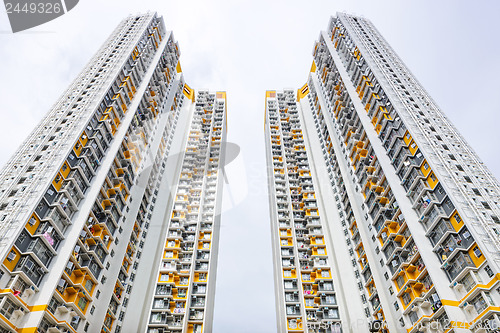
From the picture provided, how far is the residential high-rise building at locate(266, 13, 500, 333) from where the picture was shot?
92.7 feet

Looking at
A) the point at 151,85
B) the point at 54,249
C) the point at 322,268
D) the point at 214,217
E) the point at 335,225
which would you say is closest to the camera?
the point at 54,249

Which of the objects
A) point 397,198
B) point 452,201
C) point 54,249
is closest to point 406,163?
point 397,198

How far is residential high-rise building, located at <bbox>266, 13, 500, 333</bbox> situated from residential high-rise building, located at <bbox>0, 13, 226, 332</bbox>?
11.3 metres

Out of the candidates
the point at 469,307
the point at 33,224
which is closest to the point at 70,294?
the point at 33,224

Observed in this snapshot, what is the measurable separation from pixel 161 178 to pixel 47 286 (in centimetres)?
2724

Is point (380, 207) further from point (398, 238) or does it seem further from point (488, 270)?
point (488, 270)

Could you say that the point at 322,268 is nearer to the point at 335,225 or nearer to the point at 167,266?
the point at 335,225

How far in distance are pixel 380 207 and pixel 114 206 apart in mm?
27166

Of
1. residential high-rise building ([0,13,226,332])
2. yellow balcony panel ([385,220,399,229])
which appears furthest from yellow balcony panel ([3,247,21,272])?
yellow balcony panel ([385,220,399,229])

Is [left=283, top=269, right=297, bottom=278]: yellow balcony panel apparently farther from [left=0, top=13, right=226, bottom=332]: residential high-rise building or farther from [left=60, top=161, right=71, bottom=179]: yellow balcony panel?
[left=60, top=161, right=71, bottom=179]: yellow balcony panel

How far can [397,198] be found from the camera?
35.9m

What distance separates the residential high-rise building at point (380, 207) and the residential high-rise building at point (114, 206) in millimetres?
11337

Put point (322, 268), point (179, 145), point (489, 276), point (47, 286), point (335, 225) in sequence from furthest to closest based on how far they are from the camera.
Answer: point (179, 145), point (335, 225), point (322, 268), point (47, 286), point (489, 276)

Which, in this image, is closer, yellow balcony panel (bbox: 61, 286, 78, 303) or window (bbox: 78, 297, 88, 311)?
yellow balcony panel (bbox: 61, 286, 78, 303)
